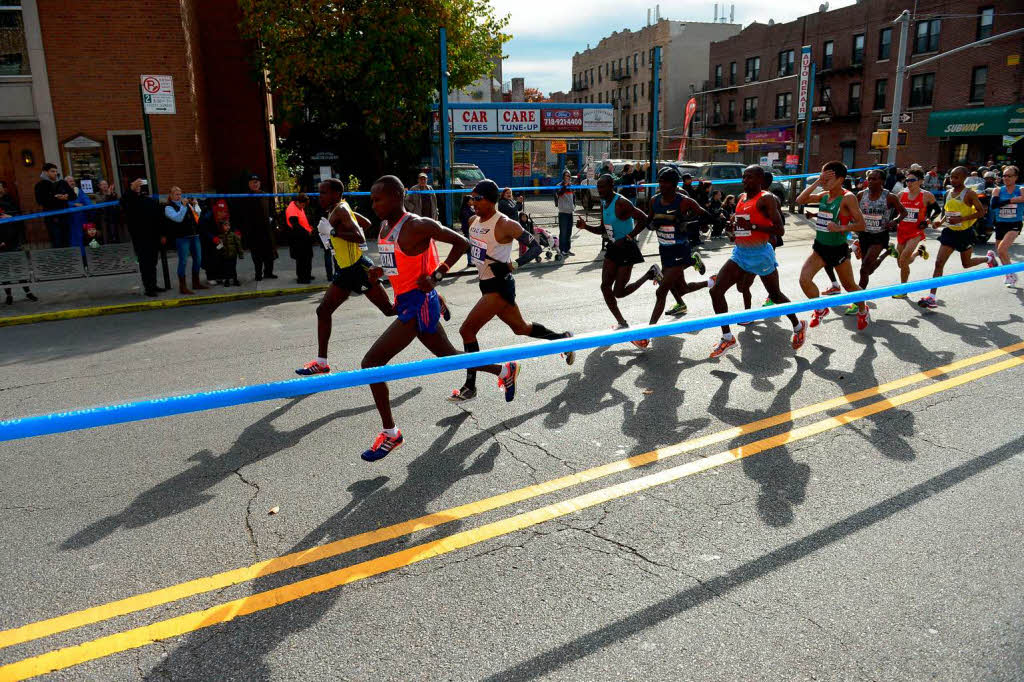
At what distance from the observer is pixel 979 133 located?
3706cm

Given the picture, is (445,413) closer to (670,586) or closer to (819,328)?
(670,586)

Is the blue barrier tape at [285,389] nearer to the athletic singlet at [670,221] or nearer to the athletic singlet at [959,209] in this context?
the athletic singlet at [670,221]

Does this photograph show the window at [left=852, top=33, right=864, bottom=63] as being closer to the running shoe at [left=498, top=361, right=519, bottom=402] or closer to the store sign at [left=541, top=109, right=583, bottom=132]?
the store sign at [left=541, top=109, right=583, bottom=132]

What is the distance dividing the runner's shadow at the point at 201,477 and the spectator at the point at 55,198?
360 inches

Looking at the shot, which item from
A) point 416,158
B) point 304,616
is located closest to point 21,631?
point 304,616

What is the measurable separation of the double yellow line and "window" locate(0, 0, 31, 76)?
58.9 feet

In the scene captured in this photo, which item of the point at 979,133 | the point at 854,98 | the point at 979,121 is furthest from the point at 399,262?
the point at 854,98

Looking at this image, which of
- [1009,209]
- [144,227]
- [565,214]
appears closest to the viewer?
[1009,209]

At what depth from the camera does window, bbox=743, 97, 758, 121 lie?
54.2 metres

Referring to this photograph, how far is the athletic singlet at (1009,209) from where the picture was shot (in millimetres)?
10969

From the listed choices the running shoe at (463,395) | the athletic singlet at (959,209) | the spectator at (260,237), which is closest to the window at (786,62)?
the athletic singlet at (959,209)

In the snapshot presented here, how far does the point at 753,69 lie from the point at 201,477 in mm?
57828

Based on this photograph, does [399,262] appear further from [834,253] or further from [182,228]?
[182,228]

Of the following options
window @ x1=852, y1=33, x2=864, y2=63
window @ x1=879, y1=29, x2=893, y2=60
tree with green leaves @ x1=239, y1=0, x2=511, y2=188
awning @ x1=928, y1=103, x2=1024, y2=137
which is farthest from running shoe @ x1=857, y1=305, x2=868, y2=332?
window @ x1=852, y1=33, x2=864, y2=63
